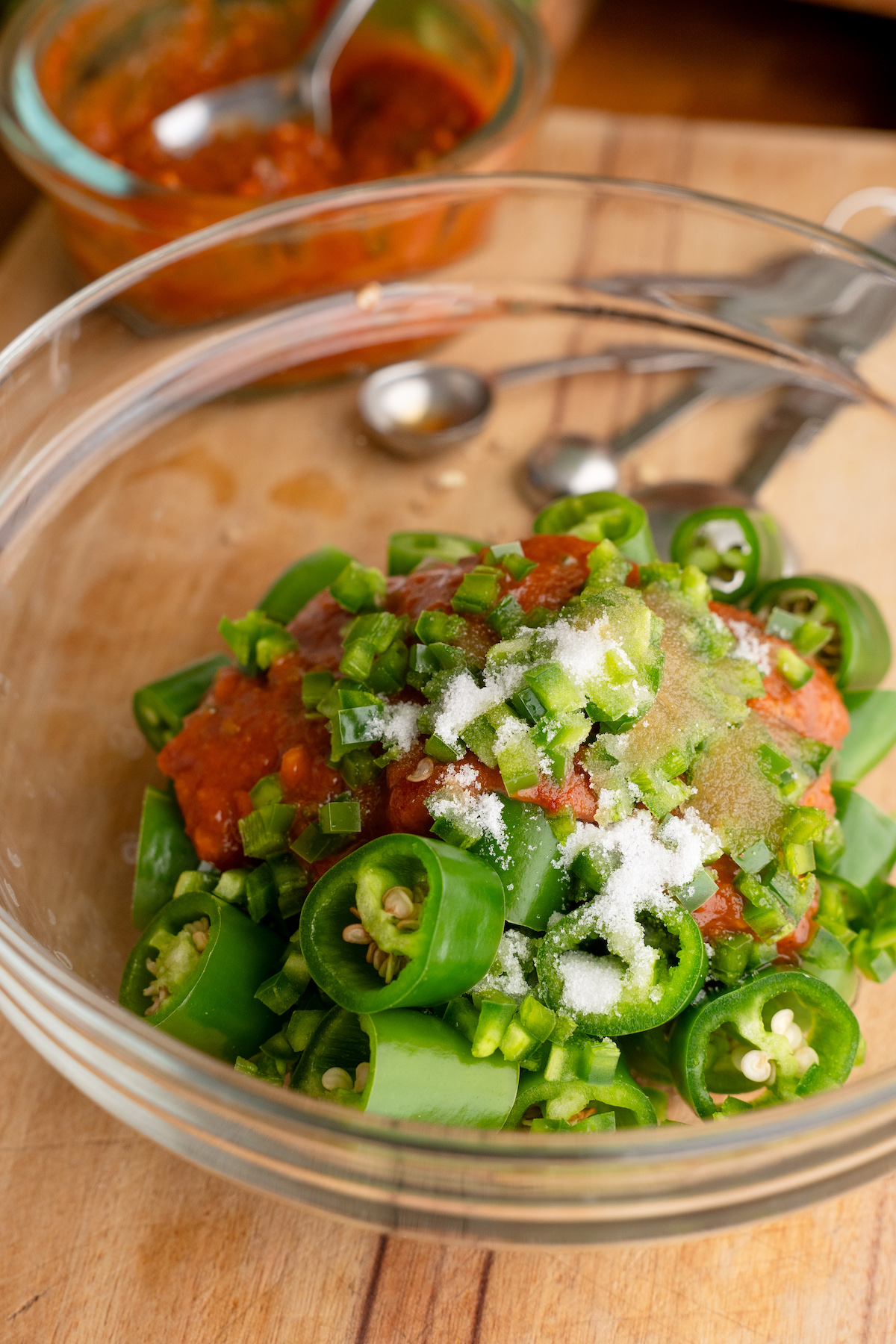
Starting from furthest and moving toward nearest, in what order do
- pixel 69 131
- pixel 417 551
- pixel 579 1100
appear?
pixel 69 131, pixel 417 551, pixel 579 1100

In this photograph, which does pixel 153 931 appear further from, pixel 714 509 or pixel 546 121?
pixel 546 121

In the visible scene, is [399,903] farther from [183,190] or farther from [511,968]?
[183,190]

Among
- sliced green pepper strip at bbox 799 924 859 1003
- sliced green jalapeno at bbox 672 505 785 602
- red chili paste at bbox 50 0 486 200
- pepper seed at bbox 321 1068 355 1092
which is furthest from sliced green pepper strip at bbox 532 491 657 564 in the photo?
red chili paste at bbox 50 0 486 200

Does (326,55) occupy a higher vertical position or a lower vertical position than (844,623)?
higher

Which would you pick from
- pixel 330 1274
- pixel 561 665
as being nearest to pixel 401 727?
pixel 561 665

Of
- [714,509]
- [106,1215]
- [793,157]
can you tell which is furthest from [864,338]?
[106,1215]

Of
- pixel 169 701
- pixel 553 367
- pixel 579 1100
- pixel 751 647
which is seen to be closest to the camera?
pixel 579 1100
